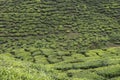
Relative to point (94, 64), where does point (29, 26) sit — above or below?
below

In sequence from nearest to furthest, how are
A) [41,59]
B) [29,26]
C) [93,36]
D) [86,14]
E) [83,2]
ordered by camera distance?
[41,59]
[93,36]
[29,26]
[86,14]
[83,2]

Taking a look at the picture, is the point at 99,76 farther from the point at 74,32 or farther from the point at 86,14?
the point at 86,14

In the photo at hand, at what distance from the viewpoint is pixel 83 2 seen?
112500mm

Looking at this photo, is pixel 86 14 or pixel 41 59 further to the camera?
pixel 86 14

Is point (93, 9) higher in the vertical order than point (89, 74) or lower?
lower

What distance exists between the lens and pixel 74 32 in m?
95.8

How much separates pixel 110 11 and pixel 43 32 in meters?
26.4

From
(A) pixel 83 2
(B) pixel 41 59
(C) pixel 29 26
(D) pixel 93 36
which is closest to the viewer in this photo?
(B) pixel 41 59

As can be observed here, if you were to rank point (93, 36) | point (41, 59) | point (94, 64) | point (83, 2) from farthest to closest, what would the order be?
point (83, 2)
point (93, 36)
point (41, 59)
point (94, 64)

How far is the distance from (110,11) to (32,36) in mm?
29983

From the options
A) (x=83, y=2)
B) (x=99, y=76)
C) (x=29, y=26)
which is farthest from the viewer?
(x=83, y=2)

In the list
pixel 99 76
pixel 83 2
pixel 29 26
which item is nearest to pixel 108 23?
pixel 83 2

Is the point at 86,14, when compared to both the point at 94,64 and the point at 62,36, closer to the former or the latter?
the point at 62,36

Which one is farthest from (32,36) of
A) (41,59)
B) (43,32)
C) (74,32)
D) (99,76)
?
(99,76)
